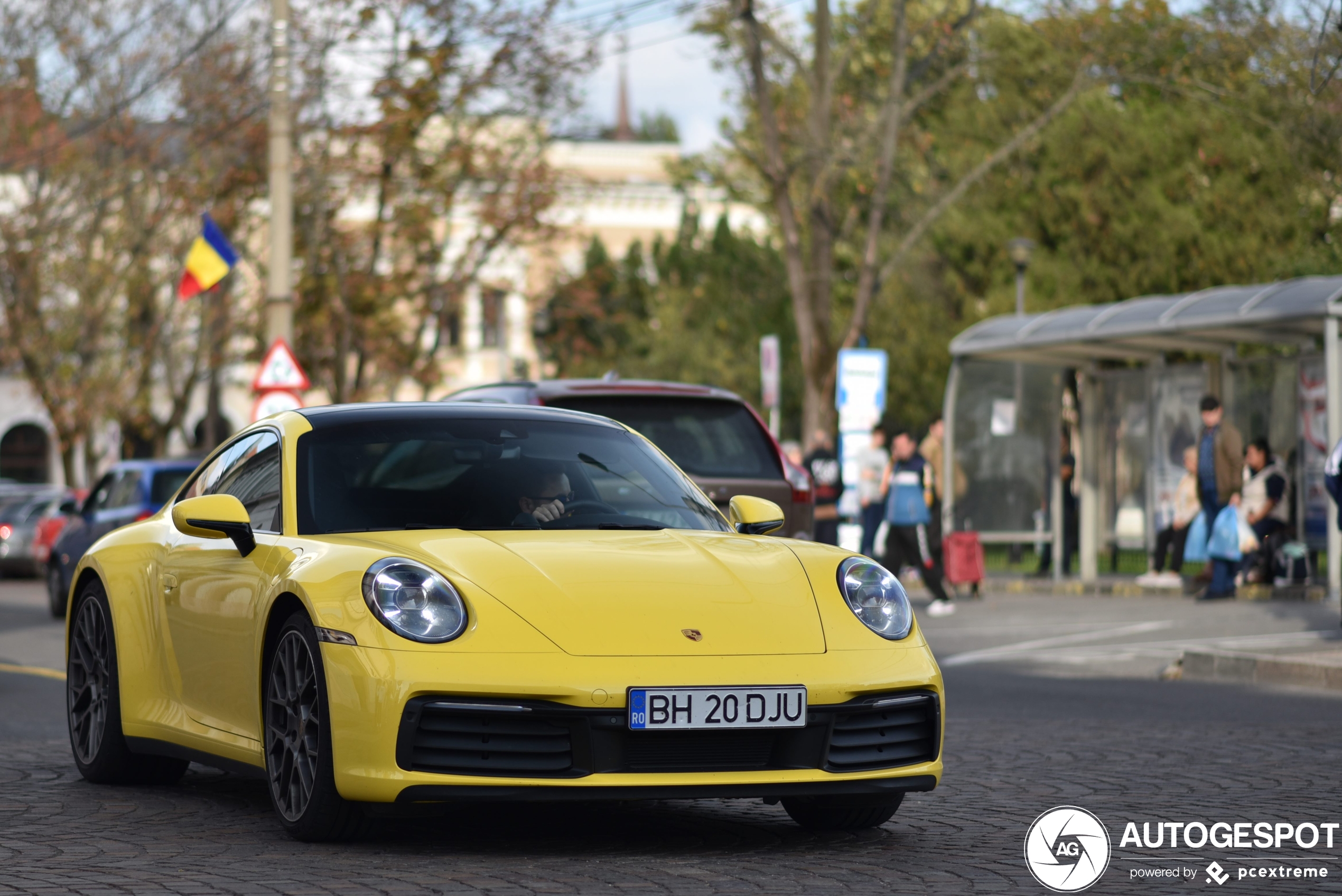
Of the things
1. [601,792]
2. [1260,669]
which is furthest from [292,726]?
[1260,669]

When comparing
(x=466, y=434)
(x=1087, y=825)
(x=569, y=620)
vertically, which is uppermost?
(x=466, y=434)

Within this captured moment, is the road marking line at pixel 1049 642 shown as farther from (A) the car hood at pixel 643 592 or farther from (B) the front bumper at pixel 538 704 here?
(B) the front bumper at pixel 538 704

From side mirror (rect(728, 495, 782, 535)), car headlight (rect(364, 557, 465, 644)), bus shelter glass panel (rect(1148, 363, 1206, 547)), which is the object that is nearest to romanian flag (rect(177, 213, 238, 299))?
bus shelter glass panel (rect(1148, 363, 1206, 547))

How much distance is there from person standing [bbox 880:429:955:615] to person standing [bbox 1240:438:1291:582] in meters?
3.07

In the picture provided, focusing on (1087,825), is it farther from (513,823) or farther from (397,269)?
(397,269)

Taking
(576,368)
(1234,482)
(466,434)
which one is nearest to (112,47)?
(576,368)

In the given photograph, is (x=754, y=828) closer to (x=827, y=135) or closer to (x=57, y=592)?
(x=57, y=592)

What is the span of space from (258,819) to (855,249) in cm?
3673

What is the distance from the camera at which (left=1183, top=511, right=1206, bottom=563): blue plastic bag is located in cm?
2091

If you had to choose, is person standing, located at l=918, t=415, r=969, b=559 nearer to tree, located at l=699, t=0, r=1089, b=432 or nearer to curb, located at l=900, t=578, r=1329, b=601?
curb, located at l=900, t=578, r=1329, b=601

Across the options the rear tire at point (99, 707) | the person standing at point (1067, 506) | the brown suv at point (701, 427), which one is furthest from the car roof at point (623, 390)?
the person standing at point (1067, 506)

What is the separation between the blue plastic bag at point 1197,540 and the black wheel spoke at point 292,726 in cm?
1579

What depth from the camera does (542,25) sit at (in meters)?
30.9

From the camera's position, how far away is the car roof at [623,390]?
12078mm
